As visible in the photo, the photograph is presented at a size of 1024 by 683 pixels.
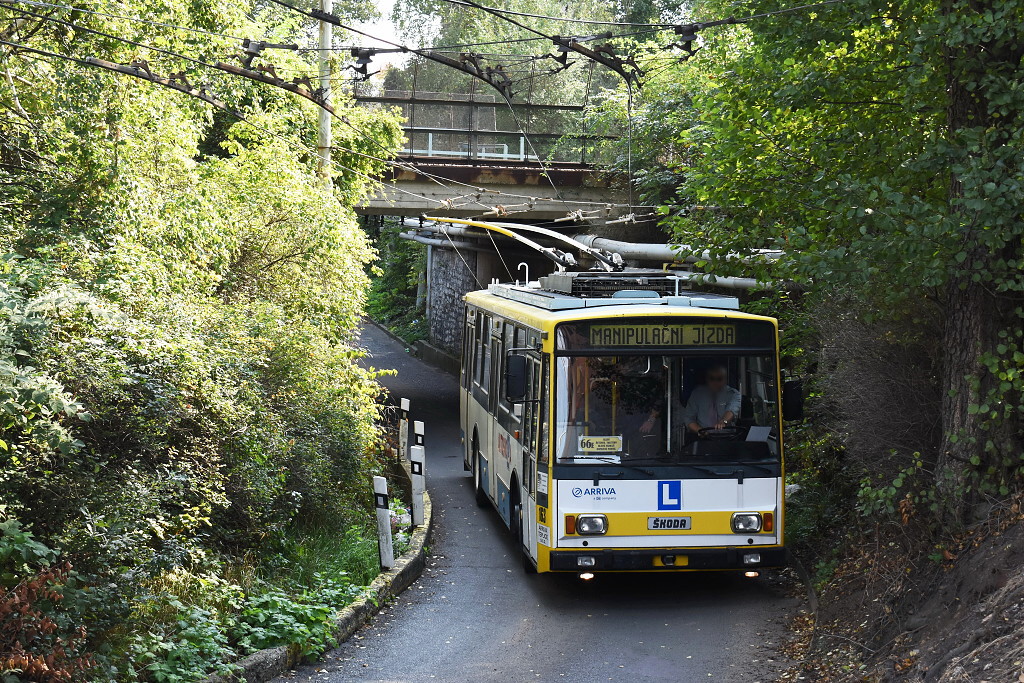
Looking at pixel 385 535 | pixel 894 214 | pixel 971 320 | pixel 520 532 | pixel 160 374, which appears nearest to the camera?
pixel 894 214

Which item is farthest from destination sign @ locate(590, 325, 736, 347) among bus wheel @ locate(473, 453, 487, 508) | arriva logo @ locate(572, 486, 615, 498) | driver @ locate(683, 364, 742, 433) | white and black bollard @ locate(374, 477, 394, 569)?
bus wheel @ locate(473, 453, 487, 508)

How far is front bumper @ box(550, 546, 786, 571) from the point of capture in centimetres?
1025

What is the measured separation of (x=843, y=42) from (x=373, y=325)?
46.1m

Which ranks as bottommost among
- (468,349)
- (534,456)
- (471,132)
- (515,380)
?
(534,456)

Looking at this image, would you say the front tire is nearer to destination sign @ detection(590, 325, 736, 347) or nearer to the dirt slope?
destination sign @ detection(590, 325, 736, 347)

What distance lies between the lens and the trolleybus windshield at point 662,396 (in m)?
10.3

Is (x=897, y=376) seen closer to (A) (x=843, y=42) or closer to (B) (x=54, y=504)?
(A) (x=843, y=42)

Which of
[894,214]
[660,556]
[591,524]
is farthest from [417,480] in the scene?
[894,214]

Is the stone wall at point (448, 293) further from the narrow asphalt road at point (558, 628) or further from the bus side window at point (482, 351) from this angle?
the narrow asphalt road at point (558, 628)

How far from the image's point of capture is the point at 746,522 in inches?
409

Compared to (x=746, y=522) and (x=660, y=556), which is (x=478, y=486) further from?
(x=746, y=522)

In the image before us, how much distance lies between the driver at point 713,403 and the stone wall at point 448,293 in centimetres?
2638

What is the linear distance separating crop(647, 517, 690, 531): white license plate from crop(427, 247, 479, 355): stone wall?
87.0 ft

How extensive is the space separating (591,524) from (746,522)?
148 cm
